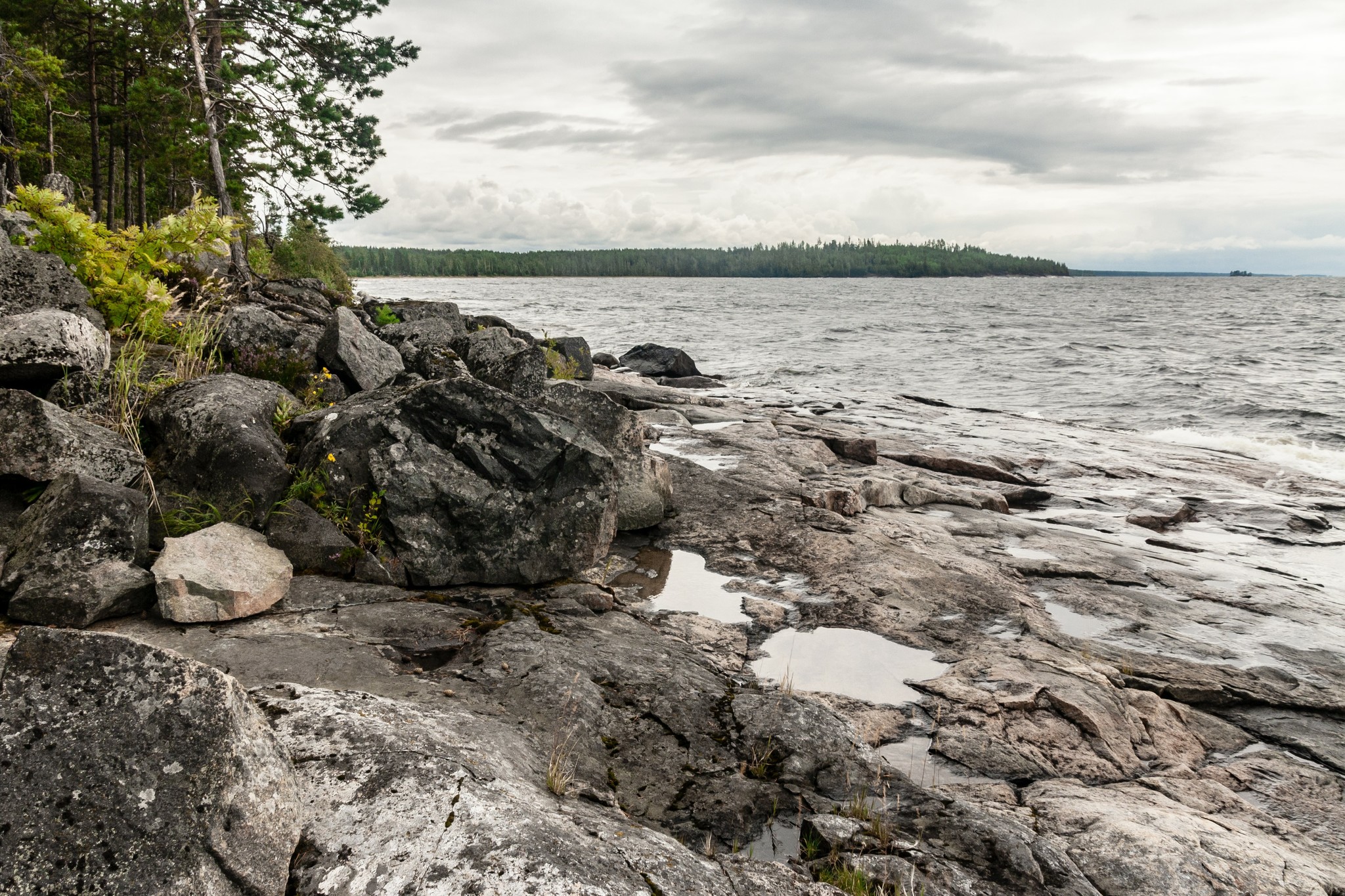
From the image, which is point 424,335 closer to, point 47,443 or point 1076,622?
point 47,443

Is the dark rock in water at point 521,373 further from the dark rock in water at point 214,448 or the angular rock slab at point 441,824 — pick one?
the angular rock slab at point 441,824

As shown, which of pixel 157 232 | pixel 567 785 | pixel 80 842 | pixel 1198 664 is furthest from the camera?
pixel 157 232

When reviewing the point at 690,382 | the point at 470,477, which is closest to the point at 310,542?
the point at 470,477

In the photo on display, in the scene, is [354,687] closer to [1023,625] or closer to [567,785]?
[567,785]

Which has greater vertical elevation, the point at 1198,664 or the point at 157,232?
the point at 157,232

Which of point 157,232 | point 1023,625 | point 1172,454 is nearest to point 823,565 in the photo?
point 1023,625

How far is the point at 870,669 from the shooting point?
675 cm

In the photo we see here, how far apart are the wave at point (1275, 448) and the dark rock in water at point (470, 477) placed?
1849cm

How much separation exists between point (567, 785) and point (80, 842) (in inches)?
85.7

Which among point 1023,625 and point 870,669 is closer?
point 870,669

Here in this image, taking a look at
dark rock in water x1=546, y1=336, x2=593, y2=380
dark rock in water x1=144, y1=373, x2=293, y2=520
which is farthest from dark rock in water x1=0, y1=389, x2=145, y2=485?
dark rock in water x1=546, y1=336, x2=593, y2=380

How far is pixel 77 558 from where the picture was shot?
532cm

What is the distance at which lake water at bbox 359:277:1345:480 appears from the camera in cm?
2528

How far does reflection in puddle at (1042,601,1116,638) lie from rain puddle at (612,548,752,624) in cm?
337
